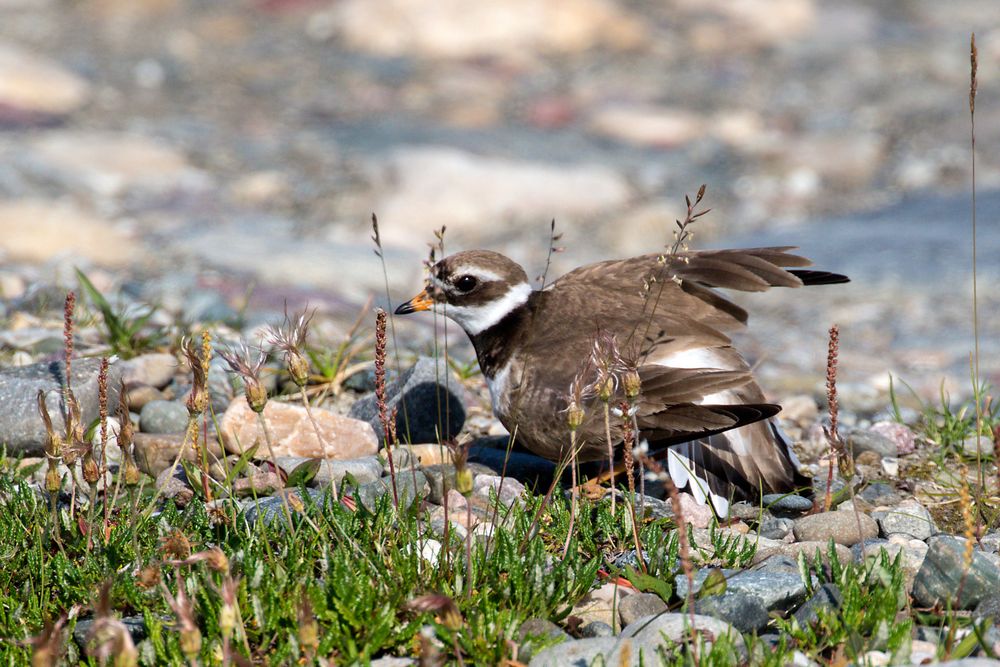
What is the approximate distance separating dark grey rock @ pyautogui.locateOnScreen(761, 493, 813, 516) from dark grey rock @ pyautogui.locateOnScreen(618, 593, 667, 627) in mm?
1108

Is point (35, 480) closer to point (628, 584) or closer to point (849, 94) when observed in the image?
point (628, 584)

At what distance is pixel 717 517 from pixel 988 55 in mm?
13254

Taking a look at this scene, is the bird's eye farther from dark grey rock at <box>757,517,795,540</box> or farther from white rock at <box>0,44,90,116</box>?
white rock at <box>0,44,90,116</box>

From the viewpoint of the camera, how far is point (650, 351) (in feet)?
15.2

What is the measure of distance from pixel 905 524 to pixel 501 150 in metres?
9.16

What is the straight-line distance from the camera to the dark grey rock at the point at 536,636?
329cm

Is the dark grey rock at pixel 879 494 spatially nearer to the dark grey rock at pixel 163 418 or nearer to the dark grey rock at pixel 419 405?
the dark grey rock at pixel 419 405

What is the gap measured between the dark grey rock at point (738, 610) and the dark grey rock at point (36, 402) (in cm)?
273

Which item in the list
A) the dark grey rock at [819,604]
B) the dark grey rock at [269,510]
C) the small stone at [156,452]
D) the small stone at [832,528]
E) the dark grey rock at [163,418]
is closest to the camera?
the dark grey rock at [819,604]

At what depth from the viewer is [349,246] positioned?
33.9ft

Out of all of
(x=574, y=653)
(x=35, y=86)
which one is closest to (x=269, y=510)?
(x=574, y=653)

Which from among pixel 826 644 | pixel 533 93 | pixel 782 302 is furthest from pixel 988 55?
pixel 826 644

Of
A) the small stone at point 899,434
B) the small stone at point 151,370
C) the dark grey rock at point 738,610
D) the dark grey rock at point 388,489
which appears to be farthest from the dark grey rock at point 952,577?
the small stone at point 151,370

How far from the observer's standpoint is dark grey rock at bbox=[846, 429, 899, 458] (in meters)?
5.36
